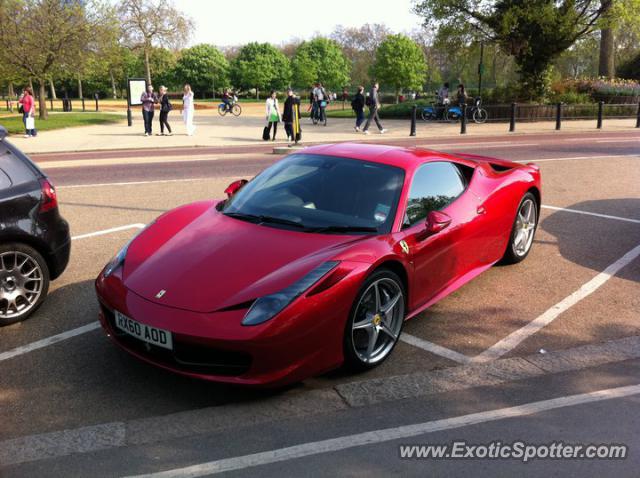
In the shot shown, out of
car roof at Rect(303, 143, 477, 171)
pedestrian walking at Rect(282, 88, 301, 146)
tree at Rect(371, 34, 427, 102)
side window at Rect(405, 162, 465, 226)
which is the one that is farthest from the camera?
tree at Rect(371, 34, 427, 102)

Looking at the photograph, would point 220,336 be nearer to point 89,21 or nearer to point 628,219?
point 628,219

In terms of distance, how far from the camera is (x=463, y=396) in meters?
3.82

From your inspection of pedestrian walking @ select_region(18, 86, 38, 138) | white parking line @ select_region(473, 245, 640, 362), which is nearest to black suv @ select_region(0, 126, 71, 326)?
white parking line @ select_region(473, 245, 640, 362)

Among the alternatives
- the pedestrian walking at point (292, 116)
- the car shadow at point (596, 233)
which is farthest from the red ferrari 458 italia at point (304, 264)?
the pedestrian walking at point (292, 116)

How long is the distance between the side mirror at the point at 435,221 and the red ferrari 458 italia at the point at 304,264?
0.4 inches

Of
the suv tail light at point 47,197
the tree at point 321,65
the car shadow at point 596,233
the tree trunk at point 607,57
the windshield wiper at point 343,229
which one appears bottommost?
the car shadow at point 596,233

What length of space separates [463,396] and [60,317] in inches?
131

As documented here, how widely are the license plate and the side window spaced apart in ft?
6.36

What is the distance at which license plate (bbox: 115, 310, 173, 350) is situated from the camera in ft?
11.7

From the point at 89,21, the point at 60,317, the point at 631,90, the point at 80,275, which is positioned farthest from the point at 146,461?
the point at 631,90

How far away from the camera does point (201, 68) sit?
9119 cm

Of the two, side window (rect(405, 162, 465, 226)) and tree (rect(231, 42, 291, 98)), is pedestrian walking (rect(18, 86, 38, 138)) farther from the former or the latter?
tree (rect(231, 42, 291, 98))

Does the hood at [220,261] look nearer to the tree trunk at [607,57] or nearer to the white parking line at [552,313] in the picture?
the white parking line at [552,313]

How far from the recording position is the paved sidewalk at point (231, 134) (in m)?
21.9
